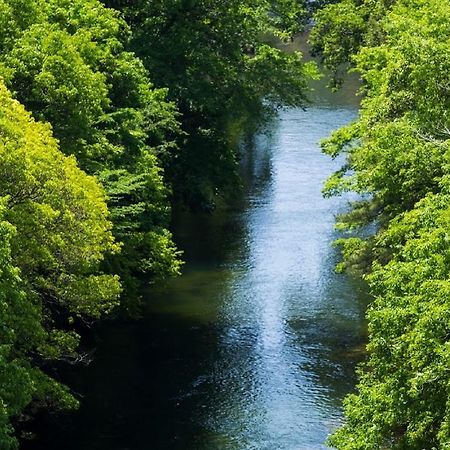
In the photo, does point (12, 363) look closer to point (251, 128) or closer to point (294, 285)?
point (294, 285)

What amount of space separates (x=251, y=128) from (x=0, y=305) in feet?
99.4

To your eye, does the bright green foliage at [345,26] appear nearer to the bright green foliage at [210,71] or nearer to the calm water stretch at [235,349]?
the bright green foliage at [210,71]

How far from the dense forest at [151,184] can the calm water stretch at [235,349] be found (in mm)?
1685

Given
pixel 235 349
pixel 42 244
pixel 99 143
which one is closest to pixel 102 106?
pixel 99 143

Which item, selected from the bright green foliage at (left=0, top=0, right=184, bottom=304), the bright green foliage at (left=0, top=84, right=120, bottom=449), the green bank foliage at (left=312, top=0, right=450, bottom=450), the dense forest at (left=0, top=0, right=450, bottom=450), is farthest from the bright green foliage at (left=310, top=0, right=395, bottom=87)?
the bright green foliage at (left=0, top=84, right=120, bottom=449)

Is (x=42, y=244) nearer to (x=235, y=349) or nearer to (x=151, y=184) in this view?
(x=151, y=184)

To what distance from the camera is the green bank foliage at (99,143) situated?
27219mm

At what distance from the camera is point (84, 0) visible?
135 ft

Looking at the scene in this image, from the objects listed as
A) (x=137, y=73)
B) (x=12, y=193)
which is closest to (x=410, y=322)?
(x=12, y=193)

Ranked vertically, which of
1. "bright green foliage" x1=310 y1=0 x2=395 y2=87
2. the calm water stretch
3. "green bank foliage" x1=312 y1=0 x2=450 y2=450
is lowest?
the calm water stretch

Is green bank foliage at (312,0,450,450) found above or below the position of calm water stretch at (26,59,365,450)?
above

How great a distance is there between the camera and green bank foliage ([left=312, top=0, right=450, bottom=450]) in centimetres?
2234

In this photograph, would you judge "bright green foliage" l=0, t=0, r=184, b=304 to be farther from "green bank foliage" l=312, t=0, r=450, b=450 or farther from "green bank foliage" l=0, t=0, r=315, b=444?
"green bank foliage" l=312, t=0, r=450, b=450

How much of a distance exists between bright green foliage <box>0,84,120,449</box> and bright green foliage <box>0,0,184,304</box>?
350cm
